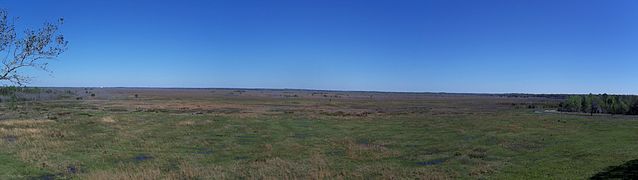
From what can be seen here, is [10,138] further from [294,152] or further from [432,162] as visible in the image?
[432,162]

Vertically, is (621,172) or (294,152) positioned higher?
(621,172)

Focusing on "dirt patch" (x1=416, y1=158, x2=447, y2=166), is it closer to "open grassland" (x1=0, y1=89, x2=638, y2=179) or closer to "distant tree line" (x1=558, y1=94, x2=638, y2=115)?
"open grassland" (x1=0, y1=89, x2=638, y2=179)

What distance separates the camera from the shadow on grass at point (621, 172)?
22.2m

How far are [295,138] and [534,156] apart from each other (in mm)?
19186

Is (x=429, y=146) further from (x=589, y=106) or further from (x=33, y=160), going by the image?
(x=589, y=106)

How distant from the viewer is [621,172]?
23125 millimetres

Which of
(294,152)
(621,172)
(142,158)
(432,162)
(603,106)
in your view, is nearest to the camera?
(621,172)

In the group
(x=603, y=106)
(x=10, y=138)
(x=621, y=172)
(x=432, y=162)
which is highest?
(x=603, y=106)

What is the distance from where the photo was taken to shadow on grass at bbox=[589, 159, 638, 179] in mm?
22197

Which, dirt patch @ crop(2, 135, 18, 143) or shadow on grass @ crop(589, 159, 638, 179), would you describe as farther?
dirt patch @ crop(2, 135, 18, 143)

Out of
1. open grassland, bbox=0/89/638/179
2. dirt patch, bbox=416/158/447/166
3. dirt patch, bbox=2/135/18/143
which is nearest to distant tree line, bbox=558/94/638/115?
open grassland, bbox=0/89/638/179

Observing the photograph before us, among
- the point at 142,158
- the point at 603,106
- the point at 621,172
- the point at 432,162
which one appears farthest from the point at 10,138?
the point at 603,106

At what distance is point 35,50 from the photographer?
17.8 metres

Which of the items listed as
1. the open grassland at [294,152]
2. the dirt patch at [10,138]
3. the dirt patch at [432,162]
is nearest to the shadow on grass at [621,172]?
the open grassland at [294,152]
